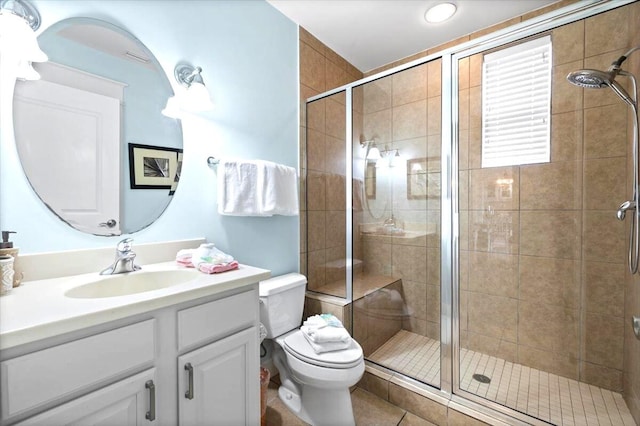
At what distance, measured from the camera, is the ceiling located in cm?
188

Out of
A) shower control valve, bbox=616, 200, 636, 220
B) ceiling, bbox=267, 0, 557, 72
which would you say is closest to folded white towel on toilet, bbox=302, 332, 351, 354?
shower control valve, bbox=616, 200, 636, 220

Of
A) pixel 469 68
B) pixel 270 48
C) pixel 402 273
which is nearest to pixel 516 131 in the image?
pixel 469 68

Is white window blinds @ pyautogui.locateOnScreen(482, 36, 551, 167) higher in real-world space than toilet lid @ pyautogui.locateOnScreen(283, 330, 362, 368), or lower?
higher

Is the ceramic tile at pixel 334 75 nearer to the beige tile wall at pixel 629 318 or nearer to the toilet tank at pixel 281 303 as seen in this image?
the toilet tank at pixel 281 303

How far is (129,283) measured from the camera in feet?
3.69

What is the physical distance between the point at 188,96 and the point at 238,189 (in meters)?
0.52

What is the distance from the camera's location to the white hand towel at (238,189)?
1570 mm

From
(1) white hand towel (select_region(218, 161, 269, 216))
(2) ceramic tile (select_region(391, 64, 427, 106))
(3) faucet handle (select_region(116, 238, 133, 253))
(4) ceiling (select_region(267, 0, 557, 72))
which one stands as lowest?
(3) faucet handle (select_region(116, 238, 133, 253))

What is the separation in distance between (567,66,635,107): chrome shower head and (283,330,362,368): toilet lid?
5.61 ft

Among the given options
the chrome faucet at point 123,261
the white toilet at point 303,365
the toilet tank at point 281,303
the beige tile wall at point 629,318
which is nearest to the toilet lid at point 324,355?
the white toilet at point 303,365

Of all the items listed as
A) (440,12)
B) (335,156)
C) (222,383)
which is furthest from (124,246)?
(440,12)

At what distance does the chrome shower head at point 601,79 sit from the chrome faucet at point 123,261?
2.14 meters

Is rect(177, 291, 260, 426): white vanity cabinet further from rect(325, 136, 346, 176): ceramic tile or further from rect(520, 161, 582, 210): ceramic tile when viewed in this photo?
rect(520, 161, 582, 210): ceramic tile

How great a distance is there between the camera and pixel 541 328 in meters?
1.82
